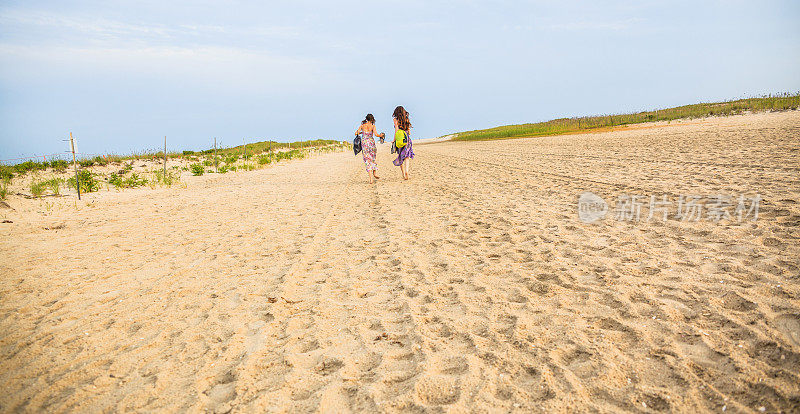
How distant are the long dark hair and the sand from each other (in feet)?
14.4

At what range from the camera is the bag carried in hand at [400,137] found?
10250 millimetres

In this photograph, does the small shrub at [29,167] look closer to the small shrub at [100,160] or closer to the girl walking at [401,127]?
the small shrub at [100,160]

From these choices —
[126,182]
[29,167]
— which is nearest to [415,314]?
[126,182]

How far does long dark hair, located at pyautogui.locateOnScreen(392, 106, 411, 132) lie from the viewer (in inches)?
400

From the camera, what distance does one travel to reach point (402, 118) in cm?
1024

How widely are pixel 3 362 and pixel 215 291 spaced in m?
1.50

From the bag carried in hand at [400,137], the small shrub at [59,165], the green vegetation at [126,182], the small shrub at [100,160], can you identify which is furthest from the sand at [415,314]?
the small shrub at [100,160]

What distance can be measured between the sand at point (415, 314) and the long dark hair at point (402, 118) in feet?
14.4

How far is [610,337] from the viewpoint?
2576 millimetres

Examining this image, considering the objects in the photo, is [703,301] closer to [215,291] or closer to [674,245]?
[674,245]

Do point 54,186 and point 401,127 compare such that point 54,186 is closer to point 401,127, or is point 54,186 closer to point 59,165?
point 59,165

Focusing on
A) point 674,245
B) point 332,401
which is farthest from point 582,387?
point 674,245

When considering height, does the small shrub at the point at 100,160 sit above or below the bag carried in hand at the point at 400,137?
above

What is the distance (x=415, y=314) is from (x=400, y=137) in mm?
7651
